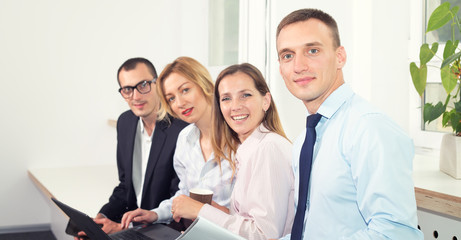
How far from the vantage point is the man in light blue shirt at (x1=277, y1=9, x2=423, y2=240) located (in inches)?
31.2

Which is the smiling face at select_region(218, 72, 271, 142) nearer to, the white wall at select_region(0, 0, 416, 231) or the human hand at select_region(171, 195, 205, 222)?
the human hand at select_region(171, 195, 205, 222)

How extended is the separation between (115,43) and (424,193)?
3151 millimetres

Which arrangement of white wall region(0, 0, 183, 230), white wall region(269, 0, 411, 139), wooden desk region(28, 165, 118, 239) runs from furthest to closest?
1. white wall region(0, 0, 183, 230)
2. wooden desk region(28, 165, 118, 239)
3. white wall region(269, 0, 411, 139)

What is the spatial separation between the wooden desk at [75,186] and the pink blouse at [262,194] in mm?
1084

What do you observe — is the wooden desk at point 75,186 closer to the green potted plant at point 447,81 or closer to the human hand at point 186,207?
the human hand at point 186,207

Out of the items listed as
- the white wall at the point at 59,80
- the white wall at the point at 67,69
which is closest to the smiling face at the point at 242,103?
the white wall at the point at 67,69

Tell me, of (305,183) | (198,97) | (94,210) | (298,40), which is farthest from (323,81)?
(94,210)

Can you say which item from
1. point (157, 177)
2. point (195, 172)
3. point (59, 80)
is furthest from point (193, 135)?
point (59, 80)

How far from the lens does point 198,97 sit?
1.77m

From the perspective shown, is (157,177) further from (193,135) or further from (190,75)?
(190,75)

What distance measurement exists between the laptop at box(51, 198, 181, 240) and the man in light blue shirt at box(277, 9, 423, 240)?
0.51m

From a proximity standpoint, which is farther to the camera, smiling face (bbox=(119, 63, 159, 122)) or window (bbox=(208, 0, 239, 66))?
window (bbox=(208, 0, 239, 66))

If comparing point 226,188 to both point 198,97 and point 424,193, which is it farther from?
point 424,193

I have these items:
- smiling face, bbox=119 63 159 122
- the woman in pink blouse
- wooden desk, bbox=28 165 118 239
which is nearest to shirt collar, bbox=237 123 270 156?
the woman in pink blouse
